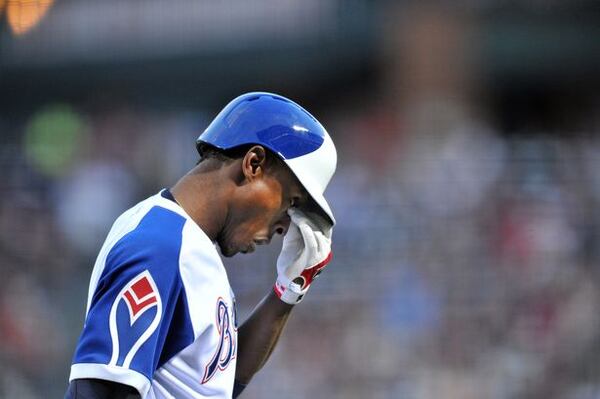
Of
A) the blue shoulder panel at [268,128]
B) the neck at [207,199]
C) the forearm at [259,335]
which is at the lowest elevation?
the forearm at [259,335]

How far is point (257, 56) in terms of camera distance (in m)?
13.1

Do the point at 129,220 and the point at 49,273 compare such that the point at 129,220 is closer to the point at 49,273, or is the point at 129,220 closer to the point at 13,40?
the point at 49,273

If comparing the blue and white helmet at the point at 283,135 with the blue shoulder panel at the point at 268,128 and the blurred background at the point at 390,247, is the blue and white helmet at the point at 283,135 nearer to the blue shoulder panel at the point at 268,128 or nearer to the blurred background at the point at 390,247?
the blue shoulder panel at the point at 268,128

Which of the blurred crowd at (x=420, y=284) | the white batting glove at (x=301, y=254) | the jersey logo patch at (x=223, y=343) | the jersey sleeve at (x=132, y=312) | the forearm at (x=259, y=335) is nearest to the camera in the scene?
the jersey sleeve at (x=132, y=312)

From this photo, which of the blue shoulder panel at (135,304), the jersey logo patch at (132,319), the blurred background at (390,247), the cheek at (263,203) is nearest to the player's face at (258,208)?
the cheek at (263,203)

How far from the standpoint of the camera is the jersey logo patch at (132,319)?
291 centimetres

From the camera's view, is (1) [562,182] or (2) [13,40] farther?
(2) [13,40]

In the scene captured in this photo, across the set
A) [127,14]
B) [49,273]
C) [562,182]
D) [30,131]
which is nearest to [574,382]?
[562,182]

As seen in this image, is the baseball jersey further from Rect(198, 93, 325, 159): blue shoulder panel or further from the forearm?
the forearm

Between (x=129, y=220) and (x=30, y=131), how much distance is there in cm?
732

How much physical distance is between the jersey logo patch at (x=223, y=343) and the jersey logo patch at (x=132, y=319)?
1.02 ft

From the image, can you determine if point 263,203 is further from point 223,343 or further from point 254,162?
point 223,343

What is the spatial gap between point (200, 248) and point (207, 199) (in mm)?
191

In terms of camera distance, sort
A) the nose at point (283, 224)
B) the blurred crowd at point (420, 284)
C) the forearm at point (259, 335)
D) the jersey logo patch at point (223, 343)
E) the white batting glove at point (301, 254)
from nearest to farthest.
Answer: the jersey logo patch at point (223, 343) → the nose at point (283, 224) → the white batting glove at point (301, 254) → the forearm at point (259, 335) → the blurred crowd at point (420, 284)
